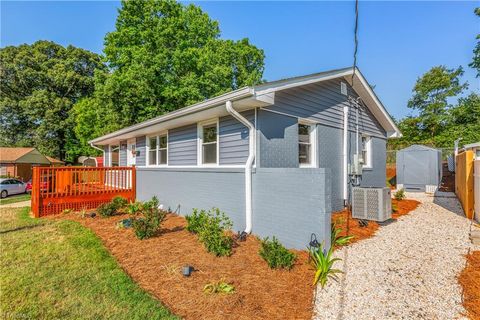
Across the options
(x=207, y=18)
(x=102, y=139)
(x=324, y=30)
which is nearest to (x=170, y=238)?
(x=324, y=30)

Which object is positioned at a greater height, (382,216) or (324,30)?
(324,30)

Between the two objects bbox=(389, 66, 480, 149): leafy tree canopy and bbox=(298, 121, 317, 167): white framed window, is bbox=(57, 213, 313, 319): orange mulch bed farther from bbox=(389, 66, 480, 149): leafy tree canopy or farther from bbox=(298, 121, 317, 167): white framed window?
bbox=(389, 66, 480, 149): leafy tree canopy

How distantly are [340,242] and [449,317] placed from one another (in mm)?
2129

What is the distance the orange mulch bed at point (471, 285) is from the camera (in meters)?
2.94

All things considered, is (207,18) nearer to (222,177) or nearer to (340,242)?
(222,177)

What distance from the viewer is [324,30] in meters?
6.60

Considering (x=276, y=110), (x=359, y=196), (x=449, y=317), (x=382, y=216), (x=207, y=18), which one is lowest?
(x=449, y=317)

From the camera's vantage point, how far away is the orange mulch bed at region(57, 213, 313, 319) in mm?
2965

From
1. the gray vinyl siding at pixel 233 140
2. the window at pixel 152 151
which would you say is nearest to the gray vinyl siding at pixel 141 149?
the window at pixel 152 151

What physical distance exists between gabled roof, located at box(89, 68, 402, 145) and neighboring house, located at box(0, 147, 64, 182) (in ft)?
70.4

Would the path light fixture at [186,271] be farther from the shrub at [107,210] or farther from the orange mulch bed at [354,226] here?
the shrub at [107,210]

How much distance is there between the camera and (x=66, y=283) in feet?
11.8

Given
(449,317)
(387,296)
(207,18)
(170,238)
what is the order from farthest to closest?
(207,18) → (170,238) → (387,296) → (449,317)

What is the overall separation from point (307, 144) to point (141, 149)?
701 centimetres
